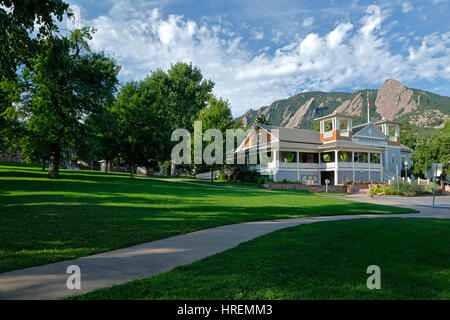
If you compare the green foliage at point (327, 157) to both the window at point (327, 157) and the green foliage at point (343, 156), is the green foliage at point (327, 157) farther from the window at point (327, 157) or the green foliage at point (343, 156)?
Answer: the green foliage at point (343, 156)

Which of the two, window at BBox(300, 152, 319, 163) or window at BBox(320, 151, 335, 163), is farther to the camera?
window at BBox(300, 152, 319, 163)

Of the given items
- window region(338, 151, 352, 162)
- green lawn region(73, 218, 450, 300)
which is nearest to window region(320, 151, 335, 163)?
window region(338, 151, 352, 162)

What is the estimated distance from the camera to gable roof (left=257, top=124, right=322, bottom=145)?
36.7 m

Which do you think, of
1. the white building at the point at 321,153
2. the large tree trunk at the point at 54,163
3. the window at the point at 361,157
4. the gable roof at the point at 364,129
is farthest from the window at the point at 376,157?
the large tree trunk at the point at 54,163

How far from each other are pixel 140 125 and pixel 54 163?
10.2 meters

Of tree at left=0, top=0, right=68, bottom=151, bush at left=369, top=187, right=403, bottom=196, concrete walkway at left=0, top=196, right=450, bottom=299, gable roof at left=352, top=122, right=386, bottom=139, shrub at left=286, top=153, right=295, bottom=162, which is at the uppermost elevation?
gable roof at left=352, top=122, right=386, bottom=139

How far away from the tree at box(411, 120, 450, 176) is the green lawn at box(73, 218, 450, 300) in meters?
38.7

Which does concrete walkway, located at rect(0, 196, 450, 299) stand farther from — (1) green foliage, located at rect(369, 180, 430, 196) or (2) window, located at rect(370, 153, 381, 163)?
(2) window, located at rect(370, 153, 381, 163)

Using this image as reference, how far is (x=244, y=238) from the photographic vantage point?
674 cm

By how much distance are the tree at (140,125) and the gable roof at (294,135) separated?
13.4 metres

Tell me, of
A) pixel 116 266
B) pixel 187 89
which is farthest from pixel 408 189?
pixel 187 89

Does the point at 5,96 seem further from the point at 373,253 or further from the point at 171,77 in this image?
the point at 171,77

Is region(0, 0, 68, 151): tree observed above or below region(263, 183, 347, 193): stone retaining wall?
above

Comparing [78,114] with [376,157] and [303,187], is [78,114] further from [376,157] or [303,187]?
[376,157]
